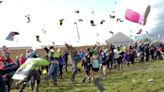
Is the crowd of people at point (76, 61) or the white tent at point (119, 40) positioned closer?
the crowd of people at point (76, 61)

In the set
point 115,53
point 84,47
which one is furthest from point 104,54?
point 84,47

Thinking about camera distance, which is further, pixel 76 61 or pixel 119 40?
pixel 119 40

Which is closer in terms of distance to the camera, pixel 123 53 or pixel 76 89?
pixel 76 89

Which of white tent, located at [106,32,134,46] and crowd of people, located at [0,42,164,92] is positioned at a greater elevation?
white tent, located at [106,32,134,46]

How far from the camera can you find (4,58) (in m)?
20.0

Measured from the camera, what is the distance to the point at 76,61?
23.4m

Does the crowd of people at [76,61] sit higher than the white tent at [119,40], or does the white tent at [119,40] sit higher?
the white tent at [119,40]

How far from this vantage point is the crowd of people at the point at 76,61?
1778 cm

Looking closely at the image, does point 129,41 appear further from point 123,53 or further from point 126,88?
point 126,88

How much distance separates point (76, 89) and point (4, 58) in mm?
3804

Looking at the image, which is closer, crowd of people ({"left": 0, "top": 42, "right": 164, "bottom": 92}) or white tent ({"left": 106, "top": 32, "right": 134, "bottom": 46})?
crowd of people ({"left": 0, "top": 42, "right": 164, "bottom": 92})

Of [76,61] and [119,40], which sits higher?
[119,40]

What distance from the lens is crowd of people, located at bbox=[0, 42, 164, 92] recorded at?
58.3ft

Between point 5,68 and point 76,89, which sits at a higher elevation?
point 5,68
